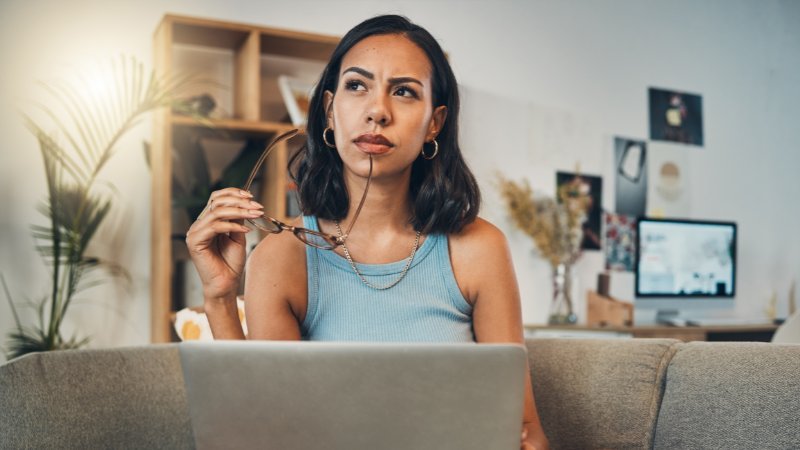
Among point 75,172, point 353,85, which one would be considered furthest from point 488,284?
point 75,172

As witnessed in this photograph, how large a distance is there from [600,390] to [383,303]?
416 mm

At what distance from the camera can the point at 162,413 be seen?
1235 millimetres

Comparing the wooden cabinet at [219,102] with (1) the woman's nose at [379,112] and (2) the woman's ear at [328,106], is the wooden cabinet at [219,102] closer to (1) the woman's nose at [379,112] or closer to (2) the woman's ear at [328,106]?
(2) the woman's ear at [328,106]

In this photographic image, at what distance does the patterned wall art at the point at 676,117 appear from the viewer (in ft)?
15.1

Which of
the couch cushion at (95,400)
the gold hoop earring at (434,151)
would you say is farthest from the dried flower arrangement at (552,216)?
the couch cushion at (95,400)

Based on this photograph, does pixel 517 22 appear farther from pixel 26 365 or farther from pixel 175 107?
pixel 26 365

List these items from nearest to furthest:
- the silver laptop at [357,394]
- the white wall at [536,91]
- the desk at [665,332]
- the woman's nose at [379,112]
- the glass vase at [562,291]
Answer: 1. the silver laptop at [357,394]
2. the woman's nose at [379,112]
3. the white wall at [536,91]
4. the desk at [665,332]
5. the glass vase at [562,291]

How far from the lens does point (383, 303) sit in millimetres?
1320

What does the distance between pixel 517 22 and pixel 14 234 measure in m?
2.64

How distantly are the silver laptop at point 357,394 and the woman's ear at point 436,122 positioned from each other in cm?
73

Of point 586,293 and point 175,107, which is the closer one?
point 175,107

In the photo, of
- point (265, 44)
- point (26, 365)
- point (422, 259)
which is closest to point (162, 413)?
point (26, 365)

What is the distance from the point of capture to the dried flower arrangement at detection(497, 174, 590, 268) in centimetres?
412

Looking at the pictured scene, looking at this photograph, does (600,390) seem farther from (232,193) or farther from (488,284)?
(232,193)
